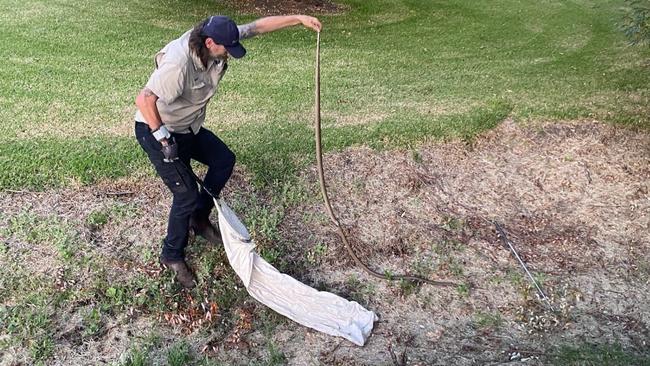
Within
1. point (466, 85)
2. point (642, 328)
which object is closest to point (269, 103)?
point (466, 85)

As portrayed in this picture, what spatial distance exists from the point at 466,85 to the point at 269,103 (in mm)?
2294

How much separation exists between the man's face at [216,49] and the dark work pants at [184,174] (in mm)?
532

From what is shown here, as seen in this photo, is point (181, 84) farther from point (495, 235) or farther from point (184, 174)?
point (495, 235)

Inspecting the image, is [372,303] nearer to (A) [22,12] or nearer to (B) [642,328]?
(B) [642,328]

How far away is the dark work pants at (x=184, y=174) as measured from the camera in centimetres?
350

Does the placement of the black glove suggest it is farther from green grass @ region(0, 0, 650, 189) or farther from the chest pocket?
green grass @ region(0, 0, 650, 189)

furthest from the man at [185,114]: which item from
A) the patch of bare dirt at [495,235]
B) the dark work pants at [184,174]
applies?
the patch of bare dirt at [495,235]

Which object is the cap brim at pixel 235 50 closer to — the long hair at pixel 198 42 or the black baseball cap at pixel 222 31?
the black baseball cap at pixel 222 31

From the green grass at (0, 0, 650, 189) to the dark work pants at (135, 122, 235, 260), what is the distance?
109cm

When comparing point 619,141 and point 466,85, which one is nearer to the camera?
point 619,141

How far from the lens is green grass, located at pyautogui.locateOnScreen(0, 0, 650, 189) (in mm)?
5391

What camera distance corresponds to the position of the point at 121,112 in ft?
19.6

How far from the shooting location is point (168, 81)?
3.25 metres

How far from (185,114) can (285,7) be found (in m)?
7.69
